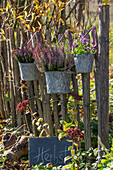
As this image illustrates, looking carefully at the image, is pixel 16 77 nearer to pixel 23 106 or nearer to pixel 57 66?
pixel 23 106

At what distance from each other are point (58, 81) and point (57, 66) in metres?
0.14

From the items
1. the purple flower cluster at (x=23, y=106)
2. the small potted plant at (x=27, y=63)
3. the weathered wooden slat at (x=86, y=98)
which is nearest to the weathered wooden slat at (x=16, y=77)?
the small potted plant at (x=27, y=63)

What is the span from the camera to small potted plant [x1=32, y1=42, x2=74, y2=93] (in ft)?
7.11

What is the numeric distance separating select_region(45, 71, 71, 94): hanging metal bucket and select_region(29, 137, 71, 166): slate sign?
0.53 metres

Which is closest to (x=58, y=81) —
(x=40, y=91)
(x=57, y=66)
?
(x=57, y=66)

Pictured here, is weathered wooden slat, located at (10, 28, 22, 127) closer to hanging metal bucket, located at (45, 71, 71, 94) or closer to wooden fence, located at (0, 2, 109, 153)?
wooden fence, located at (0, 2, 109, 153)

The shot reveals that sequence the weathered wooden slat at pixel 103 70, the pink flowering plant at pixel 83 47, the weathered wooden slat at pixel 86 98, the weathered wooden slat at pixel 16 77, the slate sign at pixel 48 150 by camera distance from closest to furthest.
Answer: the weathered wooden slat at pixel 103 70 < the pink flowering plant at pixel 83 47 < the weathered wooden slat at pixel 86 98 < the slate sign at pixel 48 150 < the weathered wooden slat at pixel 16 77

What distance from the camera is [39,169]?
2.28 meters

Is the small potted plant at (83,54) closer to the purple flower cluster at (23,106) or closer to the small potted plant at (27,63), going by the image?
the small potted plant at (27,63)

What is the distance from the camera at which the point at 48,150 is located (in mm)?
2402

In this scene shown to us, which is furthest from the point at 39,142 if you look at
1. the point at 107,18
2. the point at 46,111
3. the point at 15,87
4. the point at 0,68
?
the point at 0,68

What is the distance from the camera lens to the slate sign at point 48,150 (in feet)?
7.83

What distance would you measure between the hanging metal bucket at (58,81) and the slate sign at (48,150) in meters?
0.53

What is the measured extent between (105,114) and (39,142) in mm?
780
